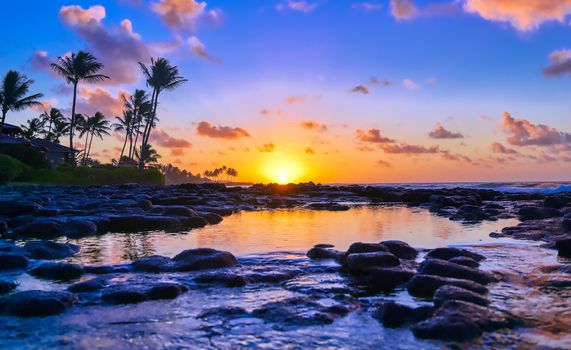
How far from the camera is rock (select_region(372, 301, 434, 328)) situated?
351 cm

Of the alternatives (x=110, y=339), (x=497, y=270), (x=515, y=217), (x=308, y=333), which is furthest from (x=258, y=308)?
(x=515, y=217)

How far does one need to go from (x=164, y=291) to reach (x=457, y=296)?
2578 millimetres

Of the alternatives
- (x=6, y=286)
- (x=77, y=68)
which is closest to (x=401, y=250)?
(x=6, y=286)

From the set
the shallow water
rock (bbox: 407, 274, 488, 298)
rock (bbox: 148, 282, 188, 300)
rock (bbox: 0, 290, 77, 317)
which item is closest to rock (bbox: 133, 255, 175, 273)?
the shallow water

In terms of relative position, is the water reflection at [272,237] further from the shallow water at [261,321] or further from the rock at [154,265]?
the rock at [154,265]

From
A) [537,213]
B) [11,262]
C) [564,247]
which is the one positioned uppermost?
[537,213]

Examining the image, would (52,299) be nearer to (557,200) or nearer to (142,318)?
(142,318)

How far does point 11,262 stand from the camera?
5668 mm

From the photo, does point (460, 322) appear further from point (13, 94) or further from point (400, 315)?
point (13, 94)

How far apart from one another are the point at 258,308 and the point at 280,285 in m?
1.01

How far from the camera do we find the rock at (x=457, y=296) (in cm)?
381

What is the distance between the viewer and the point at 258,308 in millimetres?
3945

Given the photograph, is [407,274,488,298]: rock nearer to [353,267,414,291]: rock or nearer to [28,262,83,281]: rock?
[353,267,414,291]: rock

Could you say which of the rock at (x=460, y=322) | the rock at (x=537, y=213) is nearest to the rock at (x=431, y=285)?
the rock at (x=460, y=322)
